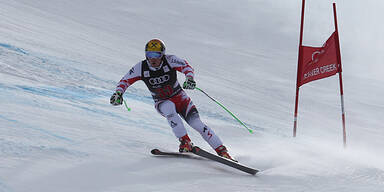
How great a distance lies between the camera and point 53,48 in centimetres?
1225

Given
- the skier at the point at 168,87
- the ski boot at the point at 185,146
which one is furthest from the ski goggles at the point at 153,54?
the ski boot at the point at 185,146

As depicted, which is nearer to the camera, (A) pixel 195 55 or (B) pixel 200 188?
(B) pixel 200 188

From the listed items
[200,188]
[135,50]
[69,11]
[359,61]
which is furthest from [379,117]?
[69,11]

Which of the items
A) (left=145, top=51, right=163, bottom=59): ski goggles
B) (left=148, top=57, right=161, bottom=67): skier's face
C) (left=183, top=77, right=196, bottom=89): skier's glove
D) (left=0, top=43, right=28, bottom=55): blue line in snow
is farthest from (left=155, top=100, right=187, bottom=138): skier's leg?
(left=0, top=43, right=28, bottom=55): blue line in snow

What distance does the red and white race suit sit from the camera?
519 centimetres

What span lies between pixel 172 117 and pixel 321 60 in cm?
300

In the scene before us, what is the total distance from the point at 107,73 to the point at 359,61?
18446mm

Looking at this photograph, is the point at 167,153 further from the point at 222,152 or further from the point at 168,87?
the point at 168,87

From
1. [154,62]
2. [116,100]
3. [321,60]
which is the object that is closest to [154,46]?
A: [154,62]

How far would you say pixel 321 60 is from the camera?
6.86 metres

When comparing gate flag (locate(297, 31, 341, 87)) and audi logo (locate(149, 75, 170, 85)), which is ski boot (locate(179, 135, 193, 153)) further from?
gate flag (locate(297, 31, 341, 87))

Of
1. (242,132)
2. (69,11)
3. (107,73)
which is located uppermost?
(69,11)

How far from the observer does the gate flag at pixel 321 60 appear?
6.82 metres

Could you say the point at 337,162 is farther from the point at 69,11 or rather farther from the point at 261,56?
the point at 69,11
